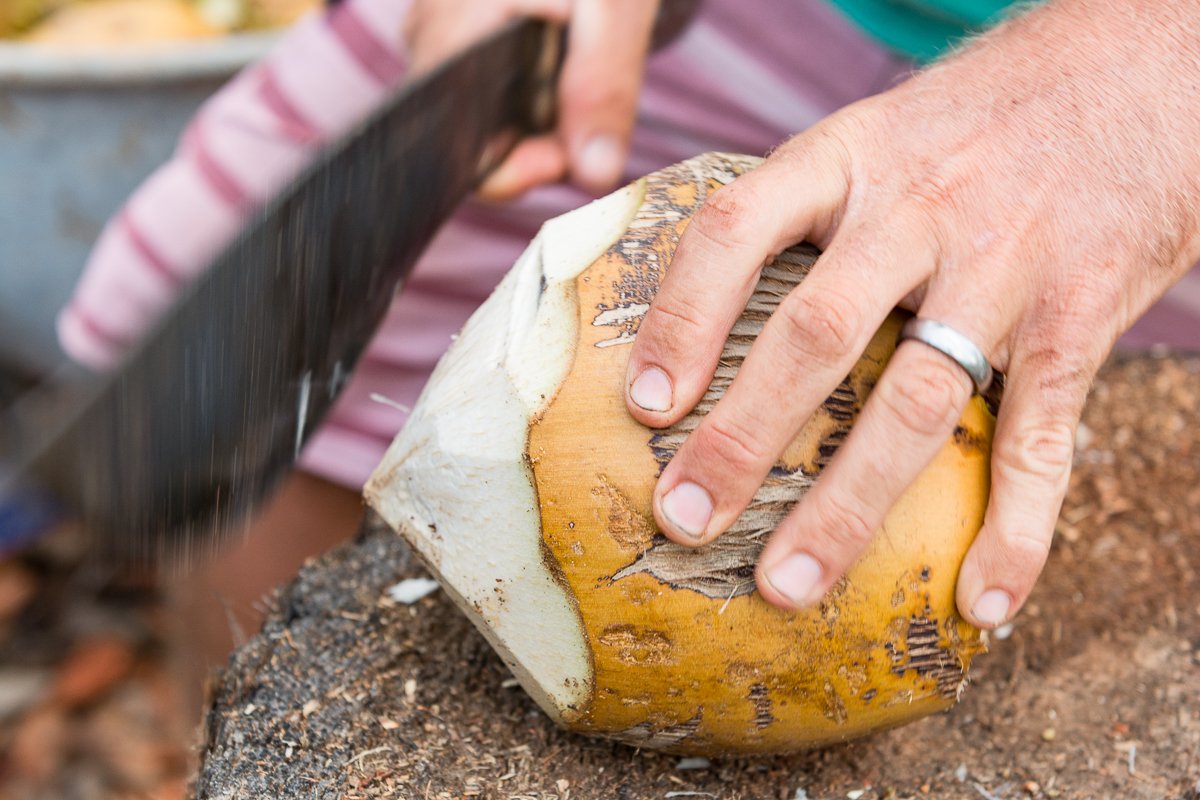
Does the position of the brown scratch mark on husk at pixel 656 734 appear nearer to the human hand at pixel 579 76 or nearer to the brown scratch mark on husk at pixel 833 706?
the brown scratch mark on husk at pixel 833 706

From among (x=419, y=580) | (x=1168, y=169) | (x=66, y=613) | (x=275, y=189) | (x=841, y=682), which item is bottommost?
(x=66, y=613)

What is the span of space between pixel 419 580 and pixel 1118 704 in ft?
2.53

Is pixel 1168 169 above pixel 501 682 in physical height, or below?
above

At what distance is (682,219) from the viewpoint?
0.99 m

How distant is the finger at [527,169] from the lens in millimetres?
1552

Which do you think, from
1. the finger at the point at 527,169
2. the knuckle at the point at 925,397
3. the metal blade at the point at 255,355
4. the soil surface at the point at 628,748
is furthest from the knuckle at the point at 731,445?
the finger at the point at 527,169

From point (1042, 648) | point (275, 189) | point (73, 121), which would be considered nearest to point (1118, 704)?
point (1042, 648)

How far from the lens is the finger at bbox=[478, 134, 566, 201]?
61.1 inches

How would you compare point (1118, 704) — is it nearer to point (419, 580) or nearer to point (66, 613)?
point (419, 580)

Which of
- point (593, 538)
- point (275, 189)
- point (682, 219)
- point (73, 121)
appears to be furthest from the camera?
point (73, 121)

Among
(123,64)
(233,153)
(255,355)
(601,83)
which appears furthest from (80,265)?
(255,355)

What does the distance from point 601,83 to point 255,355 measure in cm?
72

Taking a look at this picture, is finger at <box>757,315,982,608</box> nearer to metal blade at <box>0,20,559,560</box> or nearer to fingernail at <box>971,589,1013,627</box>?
fingernail at <box>971,589,1013,627</box>

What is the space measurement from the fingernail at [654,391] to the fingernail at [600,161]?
0.80 m
